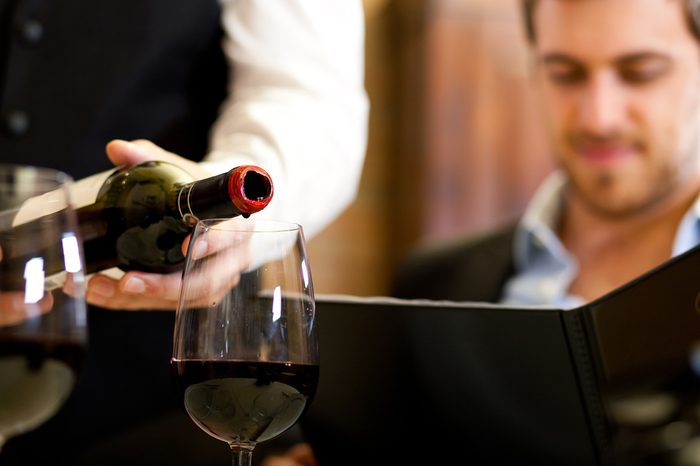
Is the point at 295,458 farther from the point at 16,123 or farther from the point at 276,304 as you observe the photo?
the point at 16,123

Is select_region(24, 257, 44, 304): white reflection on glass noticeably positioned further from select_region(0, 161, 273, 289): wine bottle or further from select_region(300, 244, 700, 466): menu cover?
select_region(300, 244, 700, 466): menu cover

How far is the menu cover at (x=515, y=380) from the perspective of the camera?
0.67 metres

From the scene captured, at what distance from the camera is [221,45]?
47.4 inches

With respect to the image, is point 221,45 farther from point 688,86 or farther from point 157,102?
point 688,86

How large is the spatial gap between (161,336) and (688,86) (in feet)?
4.00

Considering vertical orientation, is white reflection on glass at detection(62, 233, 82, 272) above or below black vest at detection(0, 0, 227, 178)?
below

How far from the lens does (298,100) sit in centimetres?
111

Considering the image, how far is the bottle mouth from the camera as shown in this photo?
0.65 meters

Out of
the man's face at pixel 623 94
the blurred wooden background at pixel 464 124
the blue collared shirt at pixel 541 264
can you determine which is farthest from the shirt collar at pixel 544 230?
the blurred wooden background at pixel 464 124

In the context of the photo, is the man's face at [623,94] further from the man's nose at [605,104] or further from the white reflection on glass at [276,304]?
the white reflection on glass at [276,304]

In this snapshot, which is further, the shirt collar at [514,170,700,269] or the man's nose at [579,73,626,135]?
the shirt collar at [514,170,700,269]

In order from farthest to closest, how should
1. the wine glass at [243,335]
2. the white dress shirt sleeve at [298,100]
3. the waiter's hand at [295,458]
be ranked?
the white dress shirt sleeve at [298,100]
the waiter's hand at [295,458]
the wine glass at [243,335]

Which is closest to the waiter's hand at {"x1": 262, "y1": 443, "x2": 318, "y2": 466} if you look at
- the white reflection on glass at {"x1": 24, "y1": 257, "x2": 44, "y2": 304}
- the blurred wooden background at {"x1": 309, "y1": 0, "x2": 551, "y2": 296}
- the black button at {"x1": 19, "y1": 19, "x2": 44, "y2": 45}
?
the white reflection on glass at {"x1": 24, "y1": 257, "x2": 44, "y2": 304}

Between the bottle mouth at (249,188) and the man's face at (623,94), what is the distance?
1351 millimetres
